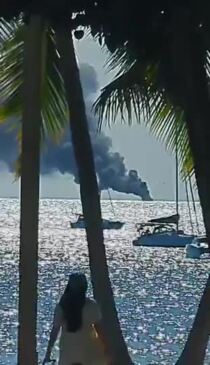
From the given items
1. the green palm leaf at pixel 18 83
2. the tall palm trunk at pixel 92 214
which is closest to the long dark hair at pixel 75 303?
the tall palm trunk at pixel 92 214

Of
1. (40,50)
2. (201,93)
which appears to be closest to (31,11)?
(201,93)

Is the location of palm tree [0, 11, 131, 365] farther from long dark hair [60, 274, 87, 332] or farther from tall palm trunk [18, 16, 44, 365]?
long dark hair [60, 274, 87, 332]

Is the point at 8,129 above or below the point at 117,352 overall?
above

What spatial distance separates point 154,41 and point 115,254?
85.3 metres

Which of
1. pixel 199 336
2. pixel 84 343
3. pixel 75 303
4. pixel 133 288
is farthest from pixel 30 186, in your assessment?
pixel 133 288

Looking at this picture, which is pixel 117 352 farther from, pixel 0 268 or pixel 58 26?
pixel 0 268

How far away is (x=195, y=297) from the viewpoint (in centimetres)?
5934

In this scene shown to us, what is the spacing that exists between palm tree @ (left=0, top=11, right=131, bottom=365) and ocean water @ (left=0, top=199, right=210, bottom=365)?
892 cm

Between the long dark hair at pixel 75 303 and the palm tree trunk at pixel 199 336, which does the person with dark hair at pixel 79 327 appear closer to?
the long dark hair at pixel 75 303

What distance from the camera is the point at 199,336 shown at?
862 cm

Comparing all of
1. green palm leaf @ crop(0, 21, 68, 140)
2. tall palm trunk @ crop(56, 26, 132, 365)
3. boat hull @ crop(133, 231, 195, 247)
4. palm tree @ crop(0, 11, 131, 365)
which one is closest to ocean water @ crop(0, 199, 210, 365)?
boat hull @ crop(133, 231, 195, 247)

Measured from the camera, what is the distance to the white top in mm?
7961

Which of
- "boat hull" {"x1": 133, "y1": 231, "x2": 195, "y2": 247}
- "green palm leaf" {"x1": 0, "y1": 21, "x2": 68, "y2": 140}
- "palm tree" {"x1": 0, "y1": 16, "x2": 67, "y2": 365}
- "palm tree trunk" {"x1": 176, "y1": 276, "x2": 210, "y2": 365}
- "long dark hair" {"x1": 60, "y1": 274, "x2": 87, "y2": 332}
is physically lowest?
"palm tree trunk" {"x1": 176, "y1": 276, "x2": 210, "y2": 365}

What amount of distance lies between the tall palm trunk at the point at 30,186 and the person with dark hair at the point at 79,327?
660 mm
